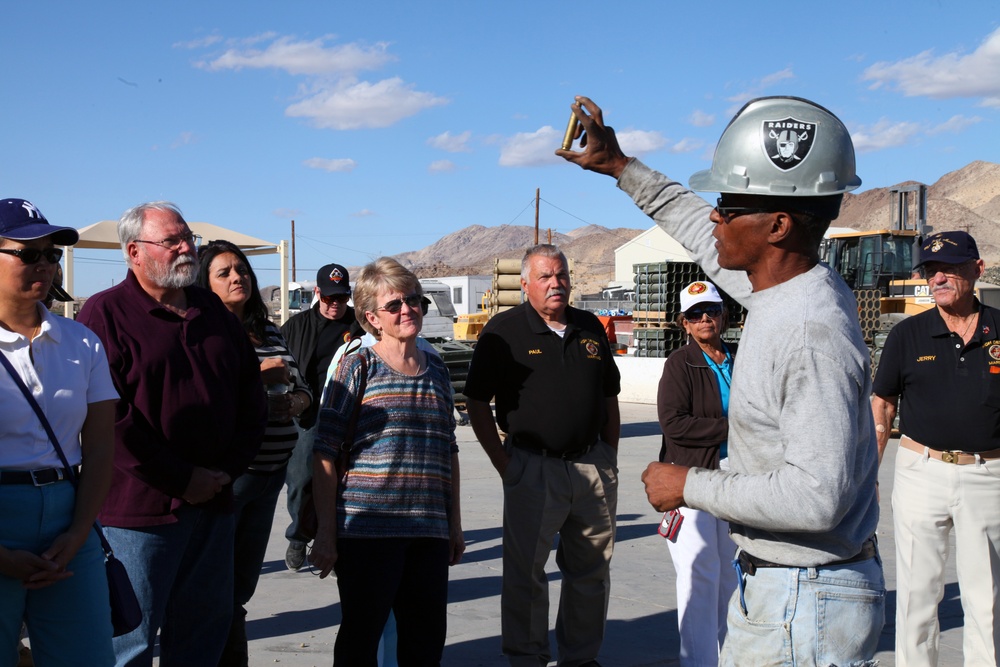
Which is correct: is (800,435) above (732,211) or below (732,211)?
below

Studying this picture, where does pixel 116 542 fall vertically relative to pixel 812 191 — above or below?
below

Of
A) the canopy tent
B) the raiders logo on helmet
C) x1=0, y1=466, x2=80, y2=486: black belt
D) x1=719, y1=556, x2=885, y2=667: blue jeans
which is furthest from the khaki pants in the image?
the canopy tent

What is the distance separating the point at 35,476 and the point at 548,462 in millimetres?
2597

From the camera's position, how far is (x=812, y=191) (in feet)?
7.92

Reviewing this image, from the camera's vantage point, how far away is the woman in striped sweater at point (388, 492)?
3.97 metres

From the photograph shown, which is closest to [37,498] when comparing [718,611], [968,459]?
[718,611]

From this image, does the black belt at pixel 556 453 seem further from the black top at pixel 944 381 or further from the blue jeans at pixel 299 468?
the blue jeans at pixel 299 468

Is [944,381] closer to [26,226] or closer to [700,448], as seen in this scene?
[700,448]

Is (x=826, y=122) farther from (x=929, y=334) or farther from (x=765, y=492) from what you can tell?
(x=929, y=334)

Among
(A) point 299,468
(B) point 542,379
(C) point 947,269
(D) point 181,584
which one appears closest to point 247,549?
(D) point 181,584

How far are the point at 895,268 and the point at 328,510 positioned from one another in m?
17.2

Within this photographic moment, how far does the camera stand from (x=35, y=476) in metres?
3.22

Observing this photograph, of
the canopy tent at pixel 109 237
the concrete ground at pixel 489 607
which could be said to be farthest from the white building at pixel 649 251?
the concrete ground at pixel 489 607

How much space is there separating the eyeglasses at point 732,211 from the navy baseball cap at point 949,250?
289 centimetres
